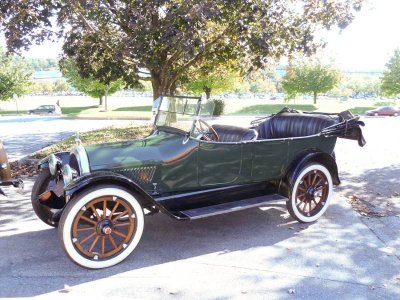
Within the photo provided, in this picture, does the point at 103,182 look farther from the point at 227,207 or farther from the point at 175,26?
the point at 175,26

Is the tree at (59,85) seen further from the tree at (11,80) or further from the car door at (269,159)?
the car door at (269,159)

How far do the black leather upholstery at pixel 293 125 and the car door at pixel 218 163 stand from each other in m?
1.45

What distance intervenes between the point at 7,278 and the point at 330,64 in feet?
138

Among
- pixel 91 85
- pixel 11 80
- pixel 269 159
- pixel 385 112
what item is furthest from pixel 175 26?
pixel 11 80

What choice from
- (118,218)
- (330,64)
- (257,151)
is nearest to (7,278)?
(118,218)

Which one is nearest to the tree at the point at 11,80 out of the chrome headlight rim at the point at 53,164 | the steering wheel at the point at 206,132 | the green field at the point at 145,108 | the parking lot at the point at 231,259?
the green field at the point at 145,108

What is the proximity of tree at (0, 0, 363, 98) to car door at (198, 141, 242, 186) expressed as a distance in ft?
11.6

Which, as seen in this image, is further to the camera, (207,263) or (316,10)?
(316,10)

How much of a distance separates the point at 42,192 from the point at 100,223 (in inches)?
46.0

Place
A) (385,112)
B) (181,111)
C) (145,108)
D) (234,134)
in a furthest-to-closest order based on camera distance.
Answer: (145,108), (385,112), (234,134), (181,111)

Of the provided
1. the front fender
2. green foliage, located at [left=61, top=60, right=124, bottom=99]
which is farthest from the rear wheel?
green foliage, located at [left=61, top=60, right=124, bottom=99]

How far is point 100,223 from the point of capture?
141 inches

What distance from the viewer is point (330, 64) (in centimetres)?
4100

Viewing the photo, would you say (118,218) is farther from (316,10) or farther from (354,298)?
(316,10)
